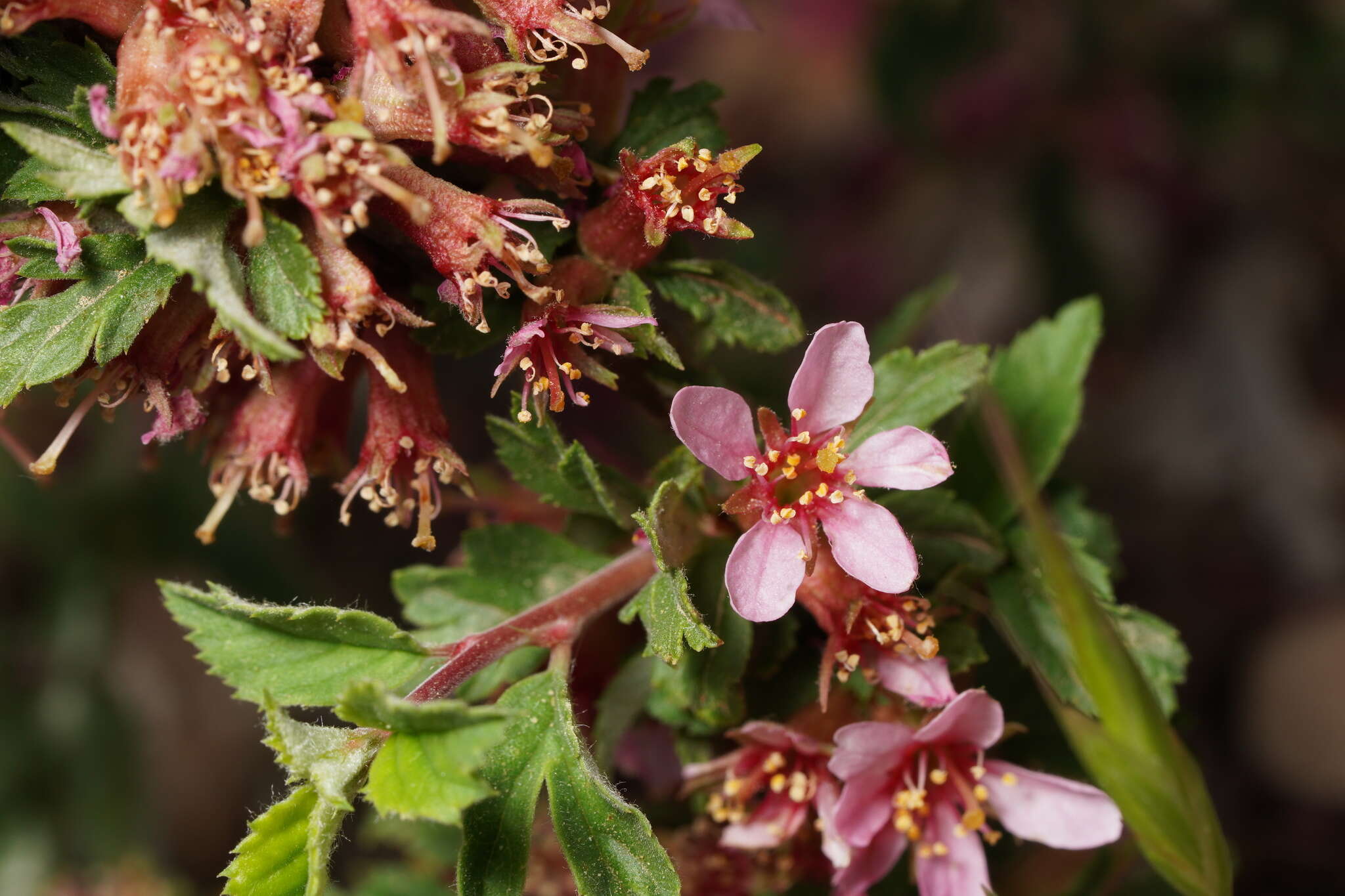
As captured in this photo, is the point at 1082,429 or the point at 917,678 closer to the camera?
the point at 917,678

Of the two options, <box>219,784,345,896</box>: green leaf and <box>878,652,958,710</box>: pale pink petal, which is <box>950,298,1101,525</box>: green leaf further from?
<box>219,784,345,896</box>: green leaf

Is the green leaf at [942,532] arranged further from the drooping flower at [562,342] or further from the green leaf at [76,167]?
the green leaf at [76,167]

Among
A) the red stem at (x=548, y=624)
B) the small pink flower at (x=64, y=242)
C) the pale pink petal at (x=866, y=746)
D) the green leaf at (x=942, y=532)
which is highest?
the small pink flower at (x=64, y=242)

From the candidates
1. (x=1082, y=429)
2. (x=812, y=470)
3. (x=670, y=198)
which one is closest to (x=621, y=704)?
(x=812, y=470)

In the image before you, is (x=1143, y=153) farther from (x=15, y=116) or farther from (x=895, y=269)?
(x=15, y=116)

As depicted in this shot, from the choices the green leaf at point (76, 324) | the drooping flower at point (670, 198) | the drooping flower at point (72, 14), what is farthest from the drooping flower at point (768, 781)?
the drooping flower at point (72, 14)

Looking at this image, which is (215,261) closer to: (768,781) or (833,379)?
(833,379)
